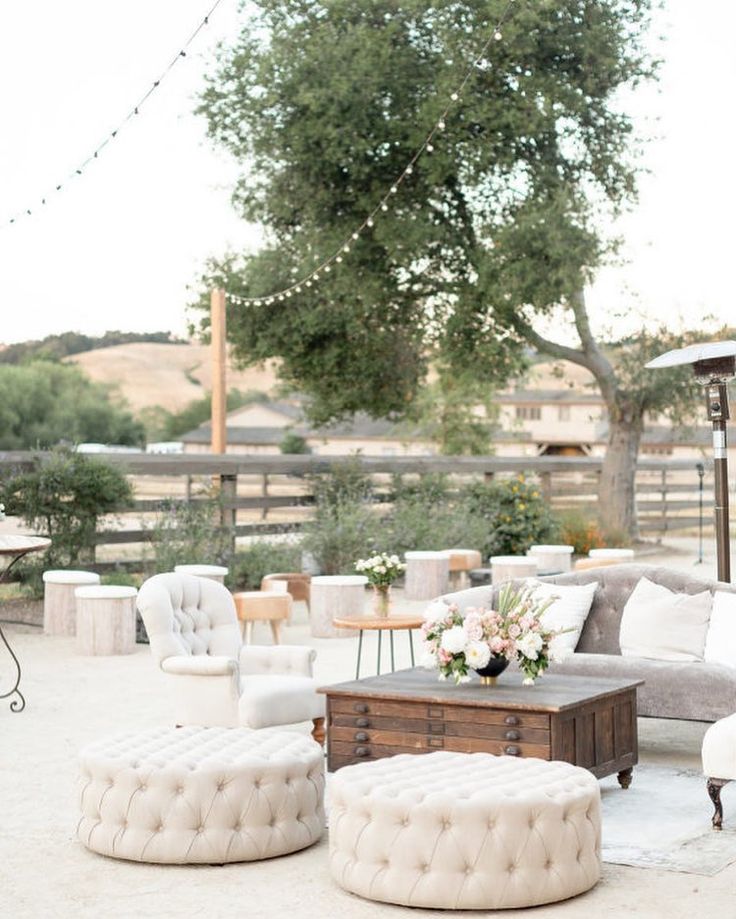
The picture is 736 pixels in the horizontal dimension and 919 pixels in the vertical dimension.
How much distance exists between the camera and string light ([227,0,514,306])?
58.9ft

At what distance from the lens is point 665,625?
7.58 m

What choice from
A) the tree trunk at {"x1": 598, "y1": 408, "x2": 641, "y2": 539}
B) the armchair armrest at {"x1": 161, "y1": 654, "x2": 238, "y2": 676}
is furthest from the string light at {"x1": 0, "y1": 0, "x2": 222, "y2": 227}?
the tree trunk at {"x1": 598, "y1": 408, "x2": 641, "y2": 539}

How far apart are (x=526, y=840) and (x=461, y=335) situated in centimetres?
1557

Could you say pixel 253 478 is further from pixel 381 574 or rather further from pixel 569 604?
pixel 569 604

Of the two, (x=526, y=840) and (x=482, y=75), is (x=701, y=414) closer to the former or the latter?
(x=482, y=75)

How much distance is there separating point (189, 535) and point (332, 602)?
8.39 ft

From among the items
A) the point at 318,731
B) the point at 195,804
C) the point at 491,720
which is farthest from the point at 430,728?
the point at 195,804

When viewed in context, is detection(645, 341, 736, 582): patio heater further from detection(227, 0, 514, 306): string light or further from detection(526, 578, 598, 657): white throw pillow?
detection(227, 0, 514, 306): string light

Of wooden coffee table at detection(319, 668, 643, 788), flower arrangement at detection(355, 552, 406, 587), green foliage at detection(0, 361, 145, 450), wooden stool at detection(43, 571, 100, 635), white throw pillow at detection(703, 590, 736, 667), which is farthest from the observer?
green foliage at detection(0, 361, 145, 450)

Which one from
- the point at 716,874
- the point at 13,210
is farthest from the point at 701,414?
the point at 716,874

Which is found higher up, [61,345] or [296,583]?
[61,345]

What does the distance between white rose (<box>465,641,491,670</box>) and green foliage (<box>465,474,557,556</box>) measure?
34.7 ft

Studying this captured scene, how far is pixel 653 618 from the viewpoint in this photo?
7.63 m

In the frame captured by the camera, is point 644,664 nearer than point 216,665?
No
